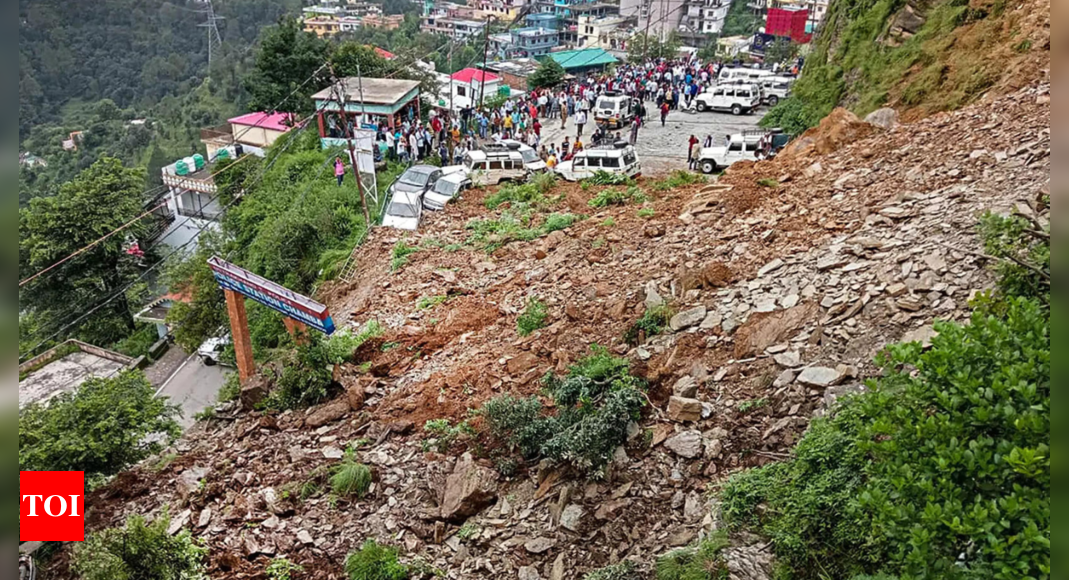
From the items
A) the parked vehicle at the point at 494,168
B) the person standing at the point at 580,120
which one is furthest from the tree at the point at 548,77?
the parked vehicle at the point at 494,168

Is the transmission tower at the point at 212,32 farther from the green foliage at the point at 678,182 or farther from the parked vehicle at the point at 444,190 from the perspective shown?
the green foliage at the point at 678,182

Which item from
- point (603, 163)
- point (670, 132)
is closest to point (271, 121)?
point (670, 132)

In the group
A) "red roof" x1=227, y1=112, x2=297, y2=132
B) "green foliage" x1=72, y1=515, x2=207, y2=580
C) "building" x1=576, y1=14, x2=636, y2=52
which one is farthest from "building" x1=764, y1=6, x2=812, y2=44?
"green foliage" x1=72, y1=515, x2=207, y2=580

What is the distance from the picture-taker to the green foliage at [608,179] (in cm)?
1897

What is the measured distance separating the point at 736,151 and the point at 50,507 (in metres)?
18.4

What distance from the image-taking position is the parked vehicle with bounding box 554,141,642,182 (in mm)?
19422

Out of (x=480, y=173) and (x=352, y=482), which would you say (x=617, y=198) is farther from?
(x=352, y=482)

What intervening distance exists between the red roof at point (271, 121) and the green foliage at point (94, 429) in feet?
76.4

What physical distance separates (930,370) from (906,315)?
3.68m

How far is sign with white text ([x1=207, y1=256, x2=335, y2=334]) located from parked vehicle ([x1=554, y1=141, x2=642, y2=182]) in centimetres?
1077

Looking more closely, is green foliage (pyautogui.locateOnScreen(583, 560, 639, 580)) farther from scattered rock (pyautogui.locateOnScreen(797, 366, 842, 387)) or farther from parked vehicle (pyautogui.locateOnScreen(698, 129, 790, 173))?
parked vehicle (pyautogui.locateOnScreen(698, 129, 790, 173))

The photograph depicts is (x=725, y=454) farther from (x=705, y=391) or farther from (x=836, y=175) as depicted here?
(x=836, y=175)

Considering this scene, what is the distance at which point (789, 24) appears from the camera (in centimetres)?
5719

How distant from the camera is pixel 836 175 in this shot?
12812 mm
